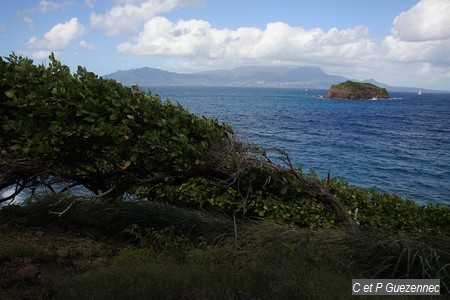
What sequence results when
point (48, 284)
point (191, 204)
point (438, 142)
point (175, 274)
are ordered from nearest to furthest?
point (48, 284)
point (175, 274)
point (191, 204)
point (438, 142)

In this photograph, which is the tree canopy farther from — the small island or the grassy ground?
the small island

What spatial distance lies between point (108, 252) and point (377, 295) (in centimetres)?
359

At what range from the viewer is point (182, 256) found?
5.20 meters

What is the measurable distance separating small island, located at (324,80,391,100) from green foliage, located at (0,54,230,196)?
14726 cm

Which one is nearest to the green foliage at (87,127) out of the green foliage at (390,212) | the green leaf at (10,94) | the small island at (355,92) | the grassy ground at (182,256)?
the green leaf at (10,94)

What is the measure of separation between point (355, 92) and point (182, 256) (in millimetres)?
149556

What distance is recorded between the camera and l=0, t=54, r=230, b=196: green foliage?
17.6ft

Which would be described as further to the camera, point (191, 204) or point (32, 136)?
point (191, 204)

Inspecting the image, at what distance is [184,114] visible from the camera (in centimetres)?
601

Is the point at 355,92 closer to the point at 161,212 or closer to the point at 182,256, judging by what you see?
the point at 161,212

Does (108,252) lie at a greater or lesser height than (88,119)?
lesser

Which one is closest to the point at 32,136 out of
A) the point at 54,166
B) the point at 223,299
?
the point at 54,166

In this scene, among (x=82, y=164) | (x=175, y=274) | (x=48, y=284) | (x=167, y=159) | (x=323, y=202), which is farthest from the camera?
(x=323, y=202)

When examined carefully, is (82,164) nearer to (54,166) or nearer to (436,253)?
(54,166)
